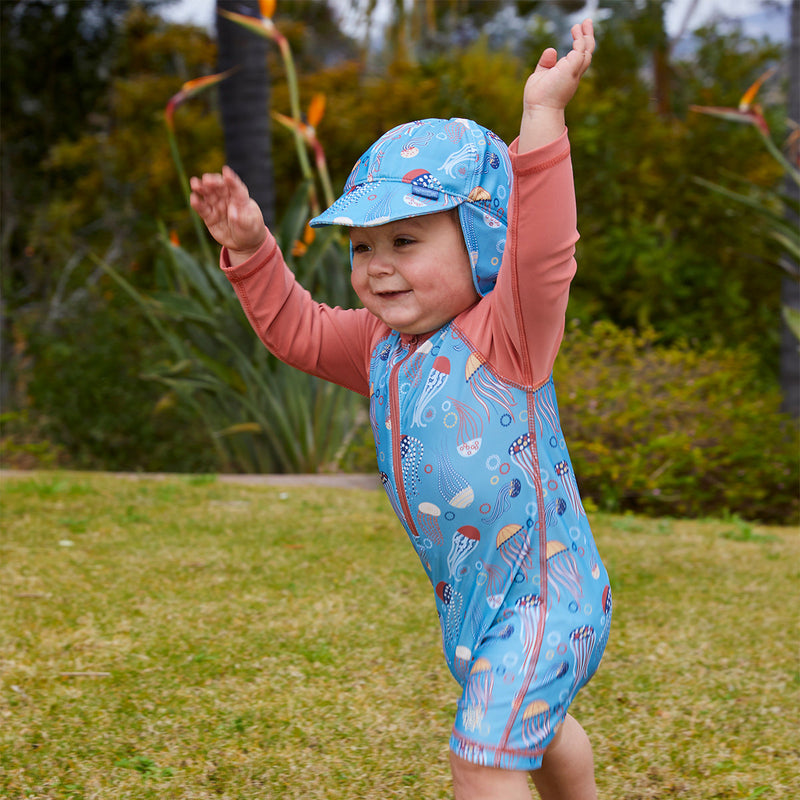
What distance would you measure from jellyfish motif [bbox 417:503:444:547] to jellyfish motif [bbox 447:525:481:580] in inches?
1.2

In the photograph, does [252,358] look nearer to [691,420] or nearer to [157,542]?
[157,542]

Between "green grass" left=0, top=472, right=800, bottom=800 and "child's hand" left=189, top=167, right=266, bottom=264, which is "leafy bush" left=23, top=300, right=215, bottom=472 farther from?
"child's hand" left=189, top=167, right=266, bottom=264

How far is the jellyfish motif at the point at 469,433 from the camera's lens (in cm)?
187

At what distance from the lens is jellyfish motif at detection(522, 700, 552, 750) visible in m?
1.77

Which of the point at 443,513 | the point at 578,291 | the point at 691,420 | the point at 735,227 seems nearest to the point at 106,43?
the point at 578,291

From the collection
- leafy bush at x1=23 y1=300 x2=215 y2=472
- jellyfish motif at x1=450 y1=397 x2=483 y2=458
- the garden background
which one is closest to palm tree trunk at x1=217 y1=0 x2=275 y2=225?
the garden background

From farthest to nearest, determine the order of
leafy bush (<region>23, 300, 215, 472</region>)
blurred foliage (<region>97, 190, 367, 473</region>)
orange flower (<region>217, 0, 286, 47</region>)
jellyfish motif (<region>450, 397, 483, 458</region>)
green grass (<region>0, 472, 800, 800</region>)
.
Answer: leafy bush (<region>23, 300, 215, 472</region>) < blurred foliage (<region>97, 190, 367, 473</region>) < orange flower (<region>217, 0, 286, 47</region>) < green grass (<region>0, 472, 800, 800</region>) < jellyfish motif (<region>450, 397, 483, 458</region>)

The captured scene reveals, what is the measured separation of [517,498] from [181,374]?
17.4ft

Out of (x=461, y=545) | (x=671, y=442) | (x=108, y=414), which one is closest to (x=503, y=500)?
(x=461, y=545)

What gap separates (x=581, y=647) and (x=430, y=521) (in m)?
0.36

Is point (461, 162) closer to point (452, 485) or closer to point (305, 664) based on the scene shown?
point (452, 485)

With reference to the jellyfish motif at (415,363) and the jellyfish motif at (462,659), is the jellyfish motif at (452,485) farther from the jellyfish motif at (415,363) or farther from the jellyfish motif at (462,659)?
the jellyfish motif at (462,659)

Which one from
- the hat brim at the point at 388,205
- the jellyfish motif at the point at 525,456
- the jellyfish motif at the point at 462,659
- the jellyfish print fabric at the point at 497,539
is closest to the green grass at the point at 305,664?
the jellyfish motif at the point at 462,659

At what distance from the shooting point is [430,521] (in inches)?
75.6
